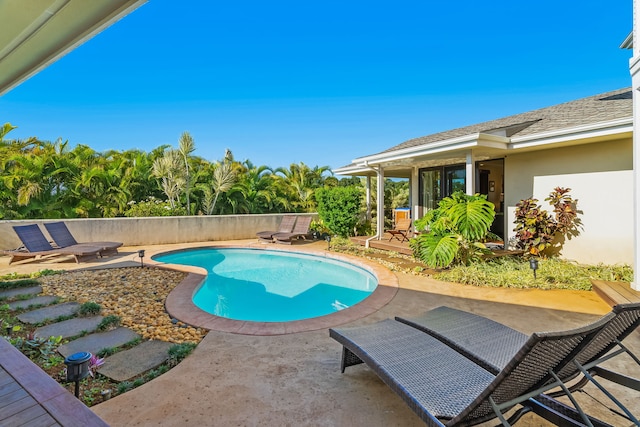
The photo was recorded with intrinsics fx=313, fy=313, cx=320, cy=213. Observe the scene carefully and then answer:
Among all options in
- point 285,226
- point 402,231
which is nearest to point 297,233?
point 285,226

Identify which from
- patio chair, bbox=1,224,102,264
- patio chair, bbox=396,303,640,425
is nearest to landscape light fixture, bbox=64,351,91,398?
patio chair, bbox=396,303,640,425

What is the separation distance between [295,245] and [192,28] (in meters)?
11.2

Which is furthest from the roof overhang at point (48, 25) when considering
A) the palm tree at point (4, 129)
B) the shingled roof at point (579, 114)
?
Answer: the palm tree at point (4, 129)

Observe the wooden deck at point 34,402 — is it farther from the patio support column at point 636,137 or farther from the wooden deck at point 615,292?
the patio support column at point 636,137

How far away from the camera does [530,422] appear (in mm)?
2682

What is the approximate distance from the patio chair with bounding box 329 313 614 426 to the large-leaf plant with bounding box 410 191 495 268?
4.70 metres

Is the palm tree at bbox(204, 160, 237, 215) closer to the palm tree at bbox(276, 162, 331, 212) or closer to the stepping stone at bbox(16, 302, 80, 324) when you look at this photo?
the palm tree at bbox(276, 162, 331, 212)

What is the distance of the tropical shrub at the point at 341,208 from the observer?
41.4 ft

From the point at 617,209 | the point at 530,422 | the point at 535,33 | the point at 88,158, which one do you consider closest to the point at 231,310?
the point at 530,422

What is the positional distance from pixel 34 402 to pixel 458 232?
7892mm

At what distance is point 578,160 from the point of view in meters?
8.17

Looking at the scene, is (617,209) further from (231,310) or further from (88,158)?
(88,158)

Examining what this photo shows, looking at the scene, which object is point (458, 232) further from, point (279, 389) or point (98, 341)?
point (98, 341)

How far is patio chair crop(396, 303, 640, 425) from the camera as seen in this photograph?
2.18m
